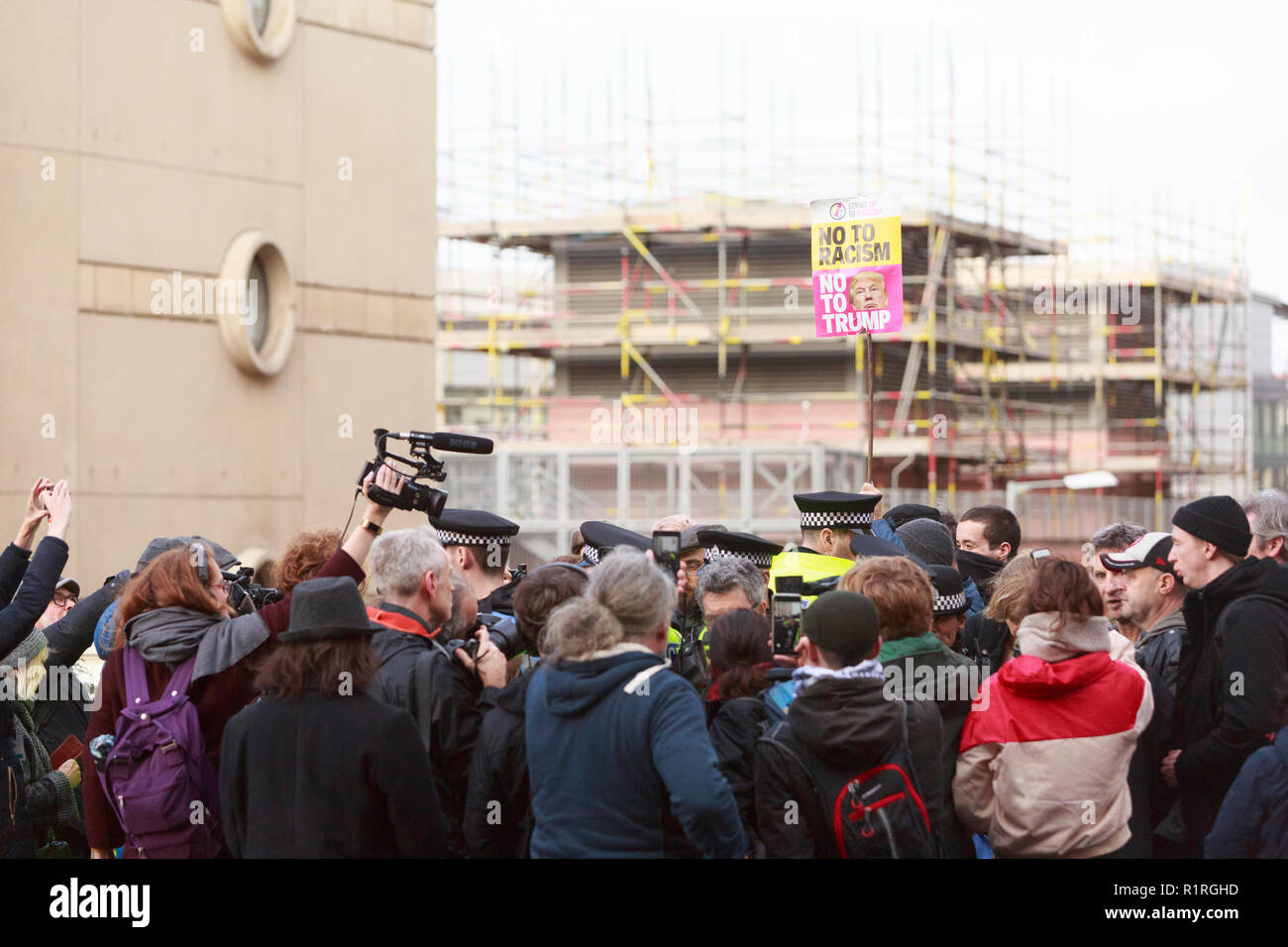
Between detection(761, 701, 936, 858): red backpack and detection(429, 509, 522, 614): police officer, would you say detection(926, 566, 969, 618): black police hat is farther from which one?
detection(429, 509, 522, 614): police officer

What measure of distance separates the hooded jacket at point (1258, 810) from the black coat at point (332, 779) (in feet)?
7.48

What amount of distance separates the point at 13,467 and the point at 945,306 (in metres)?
24.7

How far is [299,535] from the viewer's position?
5.82 meters

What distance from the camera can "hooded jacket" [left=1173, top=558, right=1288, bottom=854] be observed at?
4.88m

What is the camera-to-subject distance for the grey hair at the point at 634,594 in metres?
4.33

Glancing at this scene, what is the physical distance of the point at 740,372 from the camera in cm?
3428

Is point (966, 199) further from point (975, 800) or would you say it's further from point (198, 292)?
point (975, 800)

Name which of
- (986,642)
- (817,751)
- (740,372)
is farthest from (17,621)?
(740,372)

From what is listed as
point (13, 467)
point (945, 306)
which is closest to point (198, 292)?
point (13, 467)

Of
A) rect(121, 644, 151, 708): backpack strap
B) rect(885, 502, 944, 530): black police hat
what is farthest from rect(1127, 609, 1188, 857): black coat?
rect(121, 644, 151, 708): backpack strap

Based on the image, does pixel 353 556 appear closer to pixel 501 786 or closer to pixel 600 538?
pixel 501 786

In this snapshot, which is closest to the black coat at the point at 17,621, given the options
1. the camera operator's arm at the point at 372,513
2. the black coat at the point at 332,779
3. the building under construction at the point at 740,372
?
the camera operator's arm at the point at 372,513

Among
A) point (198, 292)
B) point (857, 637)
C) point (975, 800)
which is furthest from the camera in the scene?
point (198, 292)
